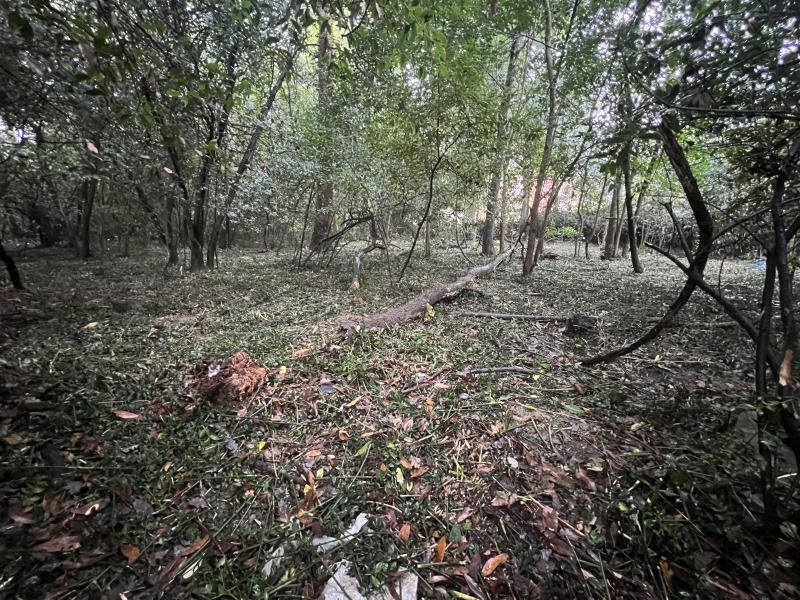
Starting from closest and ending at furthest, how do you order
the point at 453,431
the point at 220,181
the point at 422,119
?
the point at 453,431 < the point at 422,119 < the point at 220,181

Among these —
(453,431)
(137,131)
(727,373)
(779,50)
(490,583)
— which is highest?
(137,131)

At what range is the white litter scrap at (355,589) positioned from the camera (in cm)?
137

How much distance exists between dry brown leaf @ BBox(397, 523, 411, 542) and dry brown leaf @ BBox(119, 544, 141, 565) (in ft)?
3.65

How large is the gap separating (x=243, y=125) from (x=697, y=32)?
564 cm

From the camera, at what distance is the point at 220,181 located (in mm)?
6148

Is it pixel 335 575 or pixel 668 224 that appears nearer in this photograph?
pixel 335 575

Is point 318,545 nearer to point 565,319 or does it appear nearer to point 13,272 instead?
point 565,319

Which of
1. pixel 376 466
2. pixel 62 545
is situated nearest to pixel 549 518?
pixel 376 466

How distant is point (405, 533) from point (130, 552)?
1170mm

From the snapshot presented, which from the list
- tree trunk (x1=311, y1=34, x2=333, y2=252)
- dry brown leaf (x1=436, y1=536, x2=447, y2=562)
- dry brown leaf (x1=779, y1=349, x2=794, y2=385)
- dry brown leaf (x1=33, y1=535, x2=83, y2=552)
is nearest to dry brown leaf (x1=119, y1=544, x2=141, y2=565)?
dry brown leaf (x1=33, y1=535, x2=83, y2=552)

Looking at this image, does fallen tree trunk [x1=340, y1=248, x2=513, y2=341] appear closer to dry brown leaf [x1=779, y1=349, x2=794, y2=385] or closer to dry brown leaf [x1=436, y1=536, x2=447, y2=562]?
dry brown leaf [x1=436, y1=536, x2=447, y2=562]

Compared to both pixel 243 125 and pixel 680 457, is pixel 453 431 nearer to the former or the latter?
pixel 680 457

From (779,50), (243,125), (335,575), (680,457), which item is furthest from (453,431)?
(243,125)

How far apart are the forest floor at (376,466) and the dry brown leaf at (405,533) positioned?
0.12 feet
